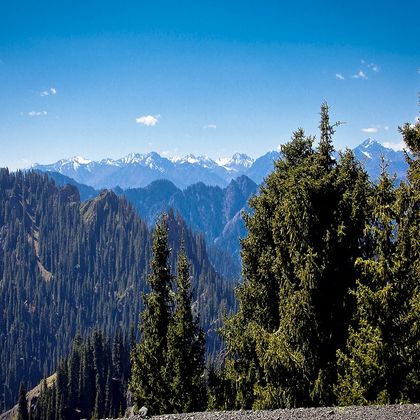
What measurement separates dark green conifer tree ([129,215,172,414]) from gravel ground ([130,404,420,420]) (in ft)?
37.4

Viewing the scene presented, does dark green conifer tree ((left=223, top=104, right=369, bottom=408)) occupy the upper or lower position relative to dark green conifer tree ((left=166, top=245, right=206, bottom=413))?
upper

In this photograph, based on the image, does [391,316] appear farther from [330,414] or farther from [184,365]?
[184,365]

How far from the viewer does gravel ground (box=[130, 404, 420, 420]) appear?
15750 mm

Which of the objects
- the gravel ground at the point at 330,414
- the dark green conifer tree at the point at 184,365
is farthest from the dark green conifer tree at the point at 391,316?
the dark green conifer tree at the point at 184,365

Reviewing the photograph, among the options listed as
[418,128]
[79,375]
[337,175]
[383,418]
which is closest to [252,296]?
[337,175]

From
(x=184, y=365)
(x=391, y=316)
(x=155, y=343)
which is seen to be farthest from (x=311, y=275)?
(x=155, y=343)

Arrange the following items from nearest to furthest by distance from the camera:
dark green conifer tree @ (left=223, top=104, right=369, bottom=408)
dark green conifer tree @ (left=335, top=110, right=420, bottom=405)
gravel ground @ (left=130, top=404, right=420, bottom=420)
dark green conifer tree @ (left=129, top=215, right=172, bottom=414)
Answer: gravel ground @ (left=130, top=404, right=420, bottom=420) < dark green conifer tree @ (left=335, top=110, right=420, bottom=405) < dark green conifer tree @ (left=223, top=104, right=369, bottom=408) < dark green conifer tree @ (left=129, top=215, right=172, bottom=414)

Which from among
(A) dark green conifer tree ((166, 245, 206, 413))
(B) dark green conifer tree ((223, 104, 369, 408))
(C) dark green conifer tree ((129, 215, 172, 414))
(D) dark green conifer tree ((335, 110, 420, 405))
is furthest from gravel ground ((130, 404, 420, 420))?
Result: (C) dark green conifer tree ((129, 215, 172, 414))

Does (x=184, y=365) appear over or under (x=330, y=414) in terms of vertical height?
under

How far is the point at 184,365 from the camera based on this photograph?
1137 inches

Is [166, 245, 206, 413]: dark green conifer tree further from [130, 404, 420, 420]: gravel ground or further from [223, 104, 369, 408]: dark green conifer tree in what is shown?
[130, 404, 420, 420]: gravel ground

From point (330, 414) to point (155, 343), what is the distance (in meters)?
16.0

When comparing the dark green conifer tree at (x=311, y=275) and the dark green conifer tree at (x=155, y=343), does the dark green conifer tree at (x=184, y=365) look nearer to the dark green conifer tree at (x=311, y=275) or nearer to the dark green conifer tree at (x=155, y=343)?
the dark green conifer tree at (x=155, y=343)

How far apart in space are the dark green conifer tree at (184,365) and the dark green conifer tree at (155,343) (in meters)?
0.75
